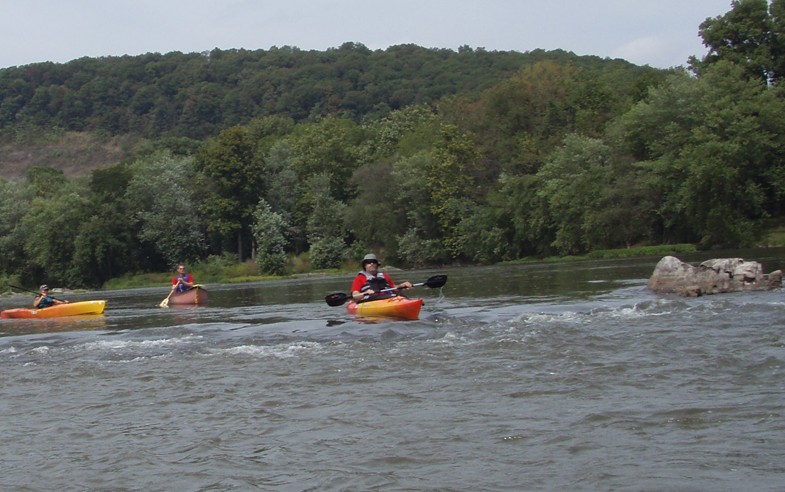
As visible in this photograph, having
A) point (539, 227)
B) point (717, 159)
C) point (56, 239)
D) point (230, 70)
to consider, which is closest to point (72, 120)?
point (230, 70)

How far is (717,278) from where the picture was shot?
62.4ft

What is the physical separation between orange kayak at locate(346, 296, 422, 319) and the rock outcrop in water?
18.7 feet

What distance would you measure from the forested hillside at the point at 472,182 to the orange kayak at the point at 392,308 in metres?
26.8

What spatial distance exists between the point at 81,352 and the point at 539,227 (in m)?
38.5

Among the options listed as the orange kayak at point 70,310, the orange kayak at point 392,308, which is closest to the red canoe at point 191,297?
the orange kayak at point 70,310

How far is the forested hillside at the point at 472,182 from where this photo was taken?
4275 cm

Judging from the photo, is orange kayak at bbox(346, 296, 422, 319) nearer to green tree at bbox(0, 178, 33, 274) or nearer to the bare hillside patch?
green tree at bbox(0, 178, 33, 274)

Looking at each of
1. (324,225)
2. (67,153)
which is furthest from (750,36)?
(67,153)

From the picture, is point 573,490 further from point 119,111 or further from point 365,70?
point 119,111

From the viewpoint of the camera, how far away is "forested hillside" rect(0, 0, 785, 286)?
4275cm

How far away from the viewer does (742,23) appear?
157 ft

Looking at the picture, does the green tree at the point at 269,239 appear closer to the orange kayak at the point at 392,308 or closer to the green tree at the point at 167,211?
the green tree at the point at 167,211

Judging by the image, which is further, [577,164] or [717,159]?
[577,164]

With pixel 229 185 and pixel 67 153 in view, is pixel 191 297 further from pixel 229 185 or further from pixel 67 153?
pixel 67 153
